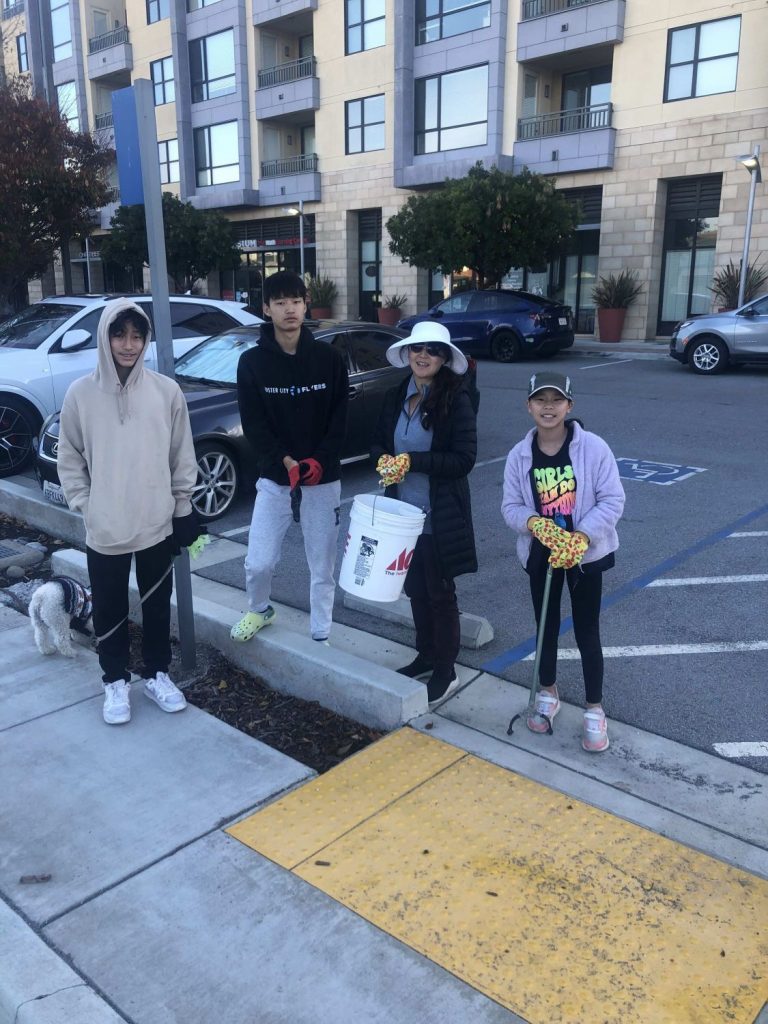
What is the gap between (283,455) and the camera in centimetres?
410

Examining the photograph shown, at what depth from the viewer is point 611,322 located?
2278 cm

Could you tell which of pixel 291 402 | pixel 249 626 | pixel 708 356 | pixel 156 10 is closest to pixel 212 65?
pixel 156 10

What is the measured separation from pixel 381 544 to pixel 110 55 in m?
39.8

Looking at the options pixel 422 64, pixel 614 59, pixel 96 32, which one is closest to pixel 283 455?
pixel 614 59

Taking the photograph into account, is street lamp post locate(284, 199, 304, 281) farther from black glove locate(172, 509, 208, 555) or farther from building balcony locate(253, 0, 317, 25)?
black glove locate(172, 509, 208, 555)

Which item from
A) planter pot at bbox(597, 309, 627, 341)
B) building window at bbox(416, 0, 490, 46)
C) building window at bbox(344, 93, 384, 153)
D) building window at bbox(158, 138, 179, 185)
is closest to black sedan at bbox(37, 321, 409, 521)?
planter pot at bbox(597, 309, 627, 341)

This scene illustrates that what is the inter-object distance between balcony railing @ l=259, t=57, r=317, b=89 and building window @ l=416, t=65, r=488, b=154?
5152mm

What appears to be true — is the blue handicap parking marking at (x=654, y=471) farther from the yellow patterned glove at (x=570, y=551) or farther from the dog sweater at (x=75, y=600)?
the dog sweater at (x=75, y=600)

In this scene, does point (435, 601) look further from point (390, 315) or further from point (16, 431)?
point (390, 315)

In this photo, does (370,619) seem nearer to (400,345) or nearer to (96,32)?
(400,345)

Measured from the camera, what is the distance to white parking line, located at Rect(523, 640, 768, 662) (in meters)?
4.54

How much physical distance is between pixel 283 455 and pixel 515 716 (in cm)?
162

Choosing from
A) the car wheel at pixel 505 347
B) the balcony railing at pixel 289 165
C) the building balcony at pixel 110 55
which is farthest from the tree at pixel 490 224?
the building balcony at pixel 110 55

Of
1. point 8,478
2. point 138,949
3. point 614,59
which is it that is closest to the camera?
point 138,949
